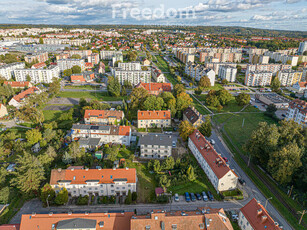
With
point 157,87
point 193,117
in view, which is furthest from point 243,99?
point 157,87

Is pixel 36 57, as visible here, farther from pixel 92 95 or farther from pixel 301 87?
pixel 301 87

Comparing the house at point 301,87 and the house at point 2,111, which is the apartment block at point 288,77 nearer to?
the house at point 301,87

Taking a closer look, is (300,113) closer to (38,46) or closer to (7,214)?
(7,214)

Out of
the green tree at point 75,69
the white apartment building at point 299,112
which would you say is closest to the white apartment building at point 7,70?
the green tree at point 75,69

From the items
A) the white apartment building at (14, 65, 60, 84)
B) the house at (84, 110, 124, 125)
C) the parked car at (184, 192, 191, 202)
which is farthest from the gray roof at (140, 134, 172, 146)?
the white apartment building at (14, 65, 60, 84)

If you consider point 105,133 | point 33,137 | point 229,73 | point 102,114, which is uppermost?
point 229,73

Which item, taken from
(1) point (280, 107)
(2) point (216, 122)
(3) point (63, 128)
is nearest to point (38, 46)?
(3) point (63, 128)

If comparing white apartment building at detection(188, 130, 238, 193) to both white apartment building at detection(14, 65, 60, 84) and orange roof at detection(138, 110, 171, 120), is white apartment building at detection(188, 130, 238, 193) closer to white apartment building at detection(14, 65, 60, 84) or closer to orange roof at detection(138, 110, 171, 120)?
orange roof at detection(138, 110, 171, 120)
